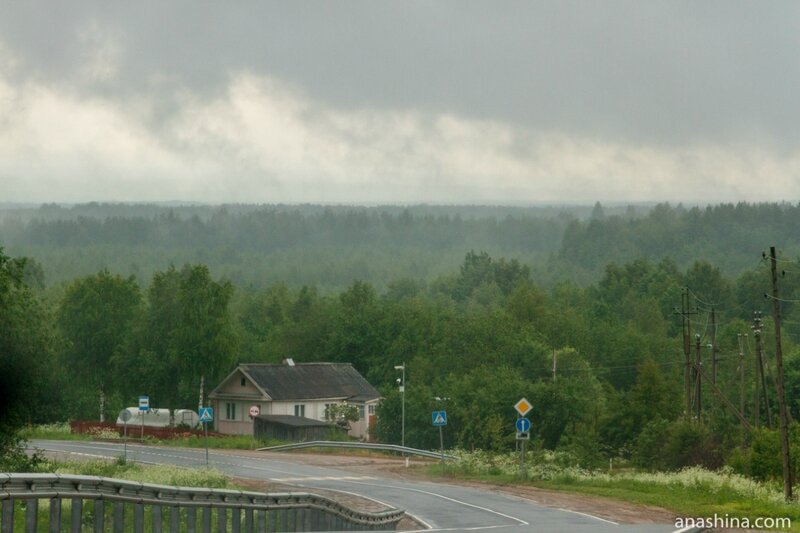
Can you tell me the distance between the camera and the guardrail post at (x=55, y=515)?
15523 millimetres

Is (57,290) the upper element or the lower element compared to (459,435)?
upper

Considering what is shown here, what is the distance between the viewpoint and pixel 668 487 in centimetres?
A: 4056

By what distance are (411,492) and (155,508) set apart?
24586 mm

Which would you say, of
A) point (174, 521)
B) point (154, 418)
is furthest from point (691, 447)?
point (154, 418)

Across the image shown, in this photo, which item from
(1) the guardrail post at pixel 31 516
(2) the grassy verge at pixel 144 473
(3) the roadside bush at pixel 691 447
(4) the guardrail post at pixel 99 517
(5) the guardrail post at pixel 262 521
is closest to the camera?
(1) the guardrail post at pixel 31 516

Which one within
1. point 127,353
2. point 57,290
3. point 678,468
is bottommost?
point 678,468

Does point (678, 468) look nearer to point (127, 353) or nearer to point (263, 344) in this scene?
point (127, 353)

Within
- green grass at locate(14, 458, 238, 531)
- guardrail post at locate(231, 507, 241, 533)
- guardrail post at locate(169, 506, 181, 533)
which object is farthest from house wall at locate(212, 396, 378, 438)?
guardrail post at locate(169, 506, 181, 533)

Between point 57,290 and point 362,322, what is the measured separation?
→ 7315 cm

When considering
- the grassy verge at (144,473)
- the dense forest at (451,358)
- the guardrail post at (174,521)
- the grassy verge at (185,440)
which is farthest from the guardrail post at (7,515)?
the grassy verge at (185,440)

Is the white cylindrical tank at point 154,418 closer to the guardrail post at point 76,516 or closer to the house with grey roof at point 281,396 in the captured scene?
the house with grey roof at point 281,396

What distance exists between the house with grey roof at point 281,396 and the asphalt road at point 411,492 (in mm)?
15511

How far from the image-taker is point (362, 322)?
109750mm

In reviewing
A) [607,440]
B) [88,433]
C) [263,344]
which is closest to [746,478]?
[607,440]
